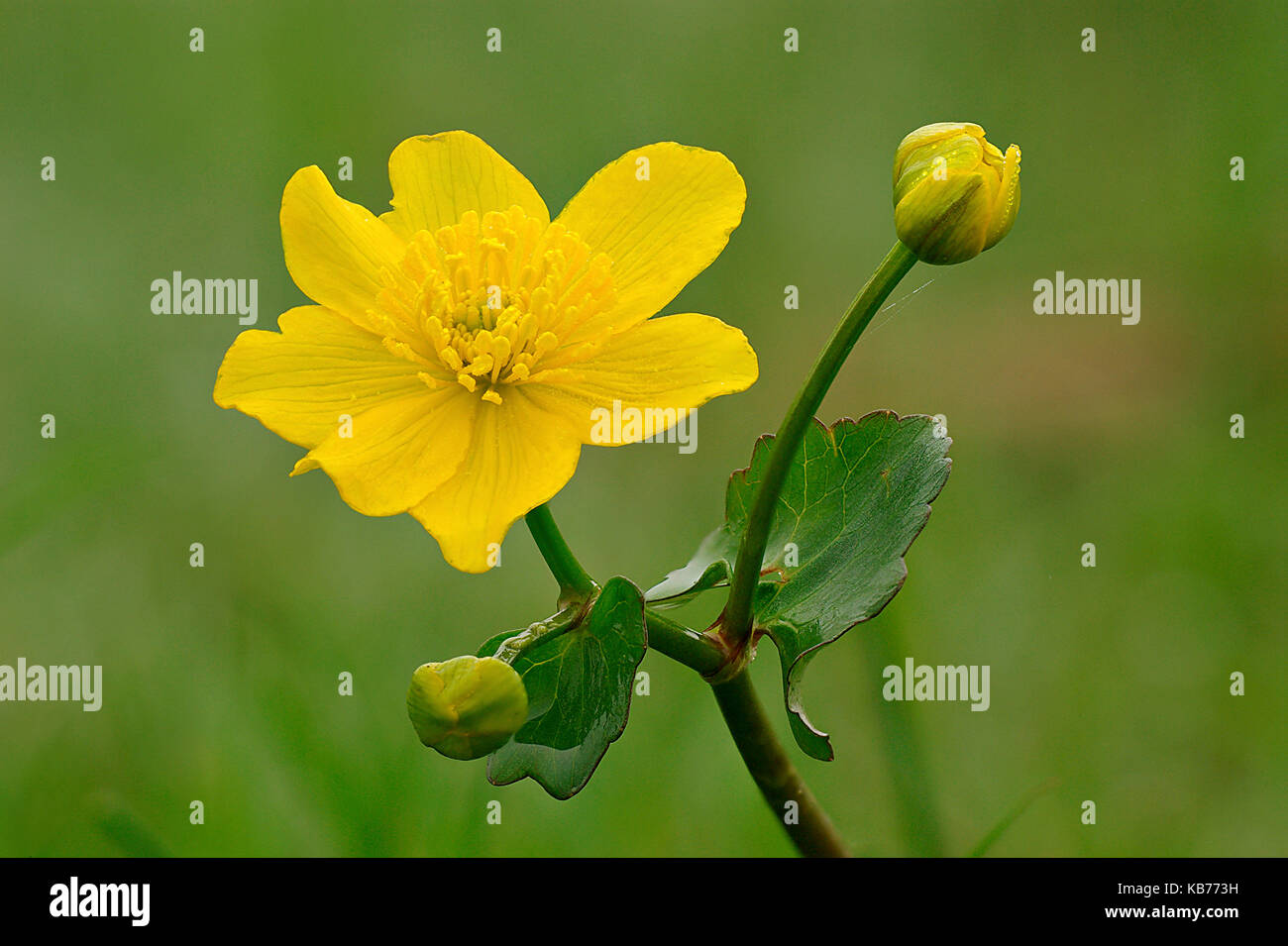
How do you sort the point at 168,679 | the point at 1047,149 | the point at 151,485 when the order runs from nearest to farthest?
1. the point at 168,679
2. the point at 151,485
3. the point at 1047,149

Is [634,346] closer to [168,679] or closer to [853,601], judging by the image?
[853,601]

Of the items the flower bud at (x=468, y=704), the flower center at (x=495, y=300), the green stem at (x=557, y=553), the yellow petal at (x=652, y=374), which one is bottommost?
the flower bud at (x=468, y=704)

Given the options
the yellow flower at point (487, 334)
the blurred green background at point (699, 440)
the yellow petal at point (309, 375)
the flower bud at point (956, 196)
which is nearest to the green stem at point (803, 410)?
the flower bud at point (956, 196)

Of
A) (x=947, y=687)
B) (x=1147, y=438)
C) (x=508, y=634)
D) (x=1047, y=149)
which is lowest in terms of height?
(x=947, y=687)

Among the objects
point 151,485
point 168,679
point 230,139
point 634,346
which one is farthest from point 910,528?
point 230,139

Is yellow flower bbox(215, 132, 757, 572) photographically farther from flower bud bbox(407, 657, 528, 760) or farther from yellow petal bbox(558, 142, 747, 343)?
flower bud bbox(407, 657, 528, 760)

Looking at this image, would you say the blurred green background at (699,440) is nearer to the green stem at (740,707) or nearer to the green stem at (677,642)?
the green stem at (740,707)
